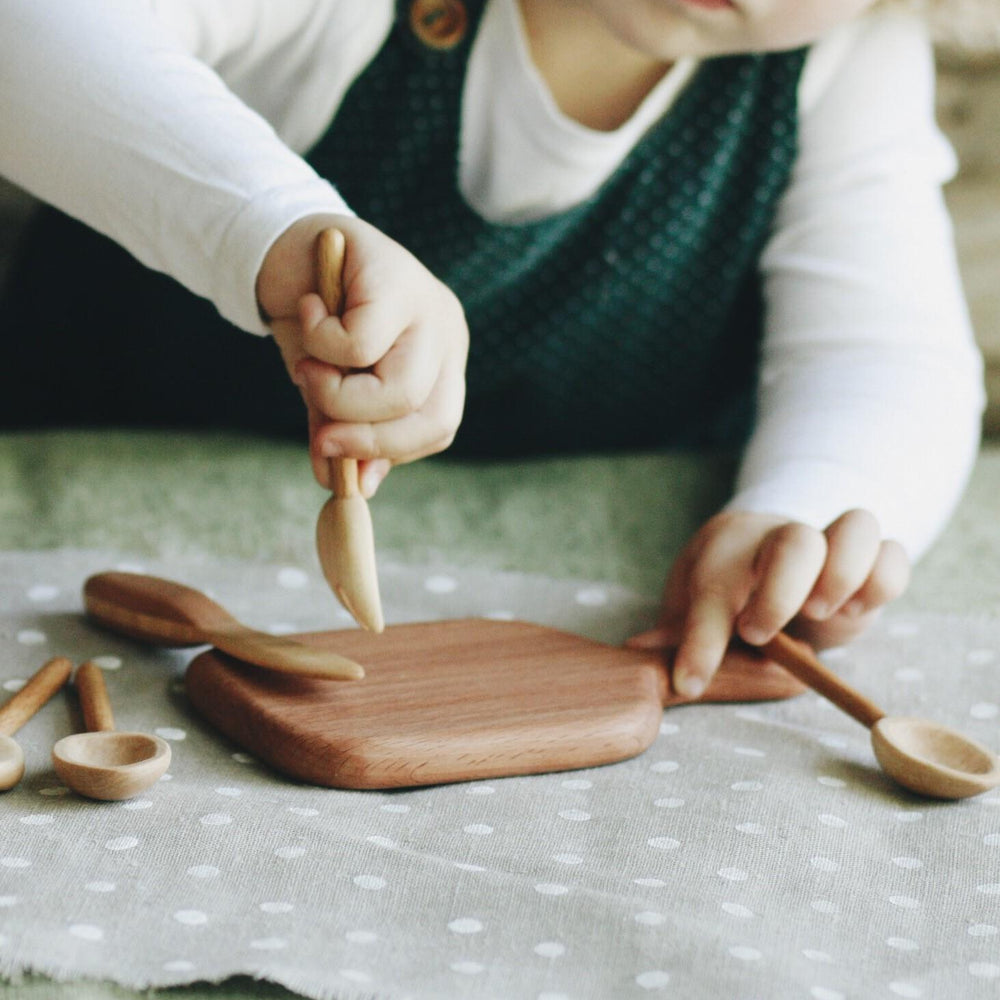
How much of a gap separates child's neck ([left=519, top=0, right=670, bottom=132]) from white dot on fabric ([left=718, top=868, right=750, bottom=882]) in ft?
1.52

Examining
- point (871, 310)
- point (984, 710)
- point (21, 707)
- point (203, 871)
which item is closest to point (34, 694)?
point (21, 707)

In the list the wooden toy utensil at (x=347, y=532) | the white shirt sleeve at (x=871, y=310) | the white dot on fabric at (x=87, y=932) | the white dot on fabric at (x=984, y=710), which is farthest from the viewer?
the white shirt sleeve at (x=871, y=310)

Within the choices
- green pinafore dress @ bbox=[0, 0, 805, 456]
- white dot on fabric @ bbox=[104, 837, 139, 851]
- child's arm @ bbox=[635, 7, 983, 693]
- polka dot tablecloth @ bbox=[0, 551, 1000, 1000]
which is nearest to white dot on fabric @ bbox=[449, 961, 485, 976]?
polka dot tablecloth @ bbox=[0, 551, 1000, 1000]

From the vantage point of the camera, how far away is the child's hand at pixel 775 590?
525mm

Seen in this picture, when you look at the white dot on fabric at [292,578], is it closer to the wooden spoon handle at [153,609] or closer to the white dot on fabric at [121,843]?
the wooden spoon handle at [153,609]

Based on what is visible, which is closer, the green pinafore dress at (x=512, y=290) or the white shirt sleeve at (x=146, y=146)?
the white shirt sleeve at (x=146, y=146)

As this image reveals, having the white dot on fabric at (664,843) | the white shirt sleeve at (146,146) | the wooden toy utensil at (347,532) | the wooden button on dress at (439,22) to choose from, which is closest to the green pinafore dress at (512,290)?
the wooden button on dress at (439,22)

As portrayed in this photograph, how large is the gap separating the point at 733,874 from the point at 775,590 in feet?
0.56

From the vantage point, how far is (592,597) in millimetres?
621

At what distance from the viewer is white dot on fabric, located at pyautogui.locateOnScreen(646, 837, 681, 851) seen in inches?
15.6

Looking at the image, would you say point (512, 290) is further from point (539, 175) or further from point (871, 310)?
point (871, 310)

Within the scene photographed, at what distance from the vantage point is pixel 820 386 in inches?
27.9

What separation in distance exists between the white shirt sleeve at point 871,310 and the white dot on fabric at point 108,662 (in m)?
0.31

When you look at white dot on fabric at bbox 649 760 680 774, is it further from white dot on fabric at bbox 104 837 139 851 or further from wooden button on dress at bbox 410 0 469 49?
wooden button on dress at bbox 410 0 469 49
